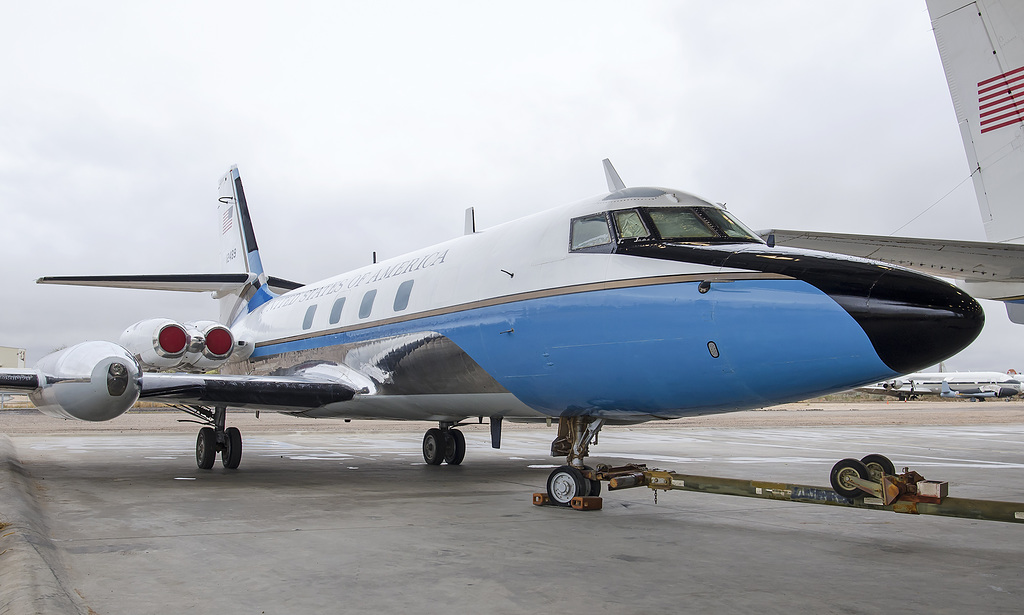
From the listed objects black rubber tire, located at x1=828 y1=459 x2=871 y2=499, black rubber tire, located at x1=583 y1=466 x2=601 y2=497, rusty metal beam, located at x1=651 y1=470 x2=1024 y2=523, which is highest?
black rubber tire, located at x1=828 y1=459 x2=871 y2=499

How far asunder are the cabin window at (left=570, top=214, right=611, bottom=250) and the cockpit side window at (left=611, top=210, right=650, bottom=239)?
117 millimetres

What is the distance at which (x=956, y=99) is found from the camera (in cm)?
1015

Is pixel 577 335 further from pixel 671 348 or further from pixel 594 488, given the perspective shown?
pixel 594 488

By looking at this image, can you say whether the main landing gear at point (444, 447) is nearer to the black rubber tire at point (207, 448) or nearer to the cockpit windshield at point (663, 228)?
the black rubber tire at point (207, 448)

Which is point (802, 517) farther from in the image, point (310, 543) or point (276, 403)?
point (276, 403)

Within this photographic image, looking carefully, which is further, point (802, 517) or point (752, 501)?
point (752, 501)

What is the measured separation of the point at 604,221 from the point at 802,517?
3447mm

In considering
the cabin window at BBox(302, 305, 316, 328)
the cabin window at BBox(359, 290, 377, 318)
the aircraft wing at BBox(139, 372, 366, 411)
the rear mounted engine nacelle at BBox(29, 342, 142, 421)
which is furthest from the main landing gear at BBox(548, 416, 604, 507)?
the cabin window at BBox(302, 305, 316, 328)

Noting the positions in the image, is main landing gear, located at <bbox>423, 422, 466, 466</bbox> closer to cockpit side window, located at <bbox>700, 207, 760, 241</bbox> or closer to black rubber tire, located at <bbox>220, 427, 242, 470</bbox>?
black rubber tire, located at <bbox>220, 427, 242, 470</bbox>

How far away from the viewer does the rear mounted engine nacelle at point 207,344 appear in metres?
12.4

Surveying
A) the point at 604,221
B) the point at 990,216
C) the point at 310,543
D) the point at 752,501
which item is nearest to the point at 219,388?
the point at 310,543

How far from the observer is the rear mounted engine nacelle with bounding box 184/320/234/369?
12422 millimetres

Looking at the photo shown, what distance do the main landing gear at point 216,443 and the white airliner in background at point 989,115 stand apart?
340 inches

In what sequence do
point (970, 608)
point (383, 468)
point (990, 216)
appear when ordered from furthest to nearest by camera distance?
1. point (383, 468)
2. point (990, 216)
3. point (970, 608)
